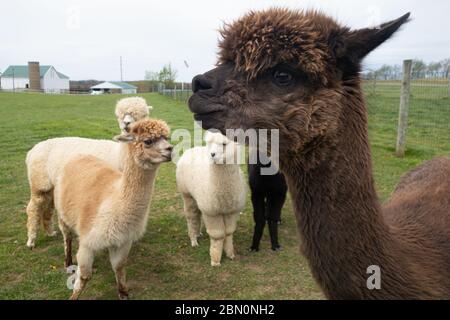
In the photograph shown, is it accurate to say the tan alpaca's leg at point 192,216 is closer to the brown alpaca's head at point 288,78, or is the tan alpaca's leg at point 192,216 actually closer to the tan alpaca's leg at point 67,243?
the tan alpaca's leg at point 67,243

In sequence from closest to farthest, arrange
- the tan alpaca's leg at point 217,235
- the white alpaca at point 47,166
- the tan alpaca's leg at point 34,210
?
the tan alpaca's leg at point 217,235
the white alpaca at point 47,166
the tan alpaca's leg at point 34,210

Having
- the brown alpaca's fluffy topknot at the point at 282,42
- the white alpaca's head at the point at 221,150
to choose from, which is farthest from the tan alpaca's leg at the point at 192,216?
the brown alpaca's fluffy topknot at the point at 282,42

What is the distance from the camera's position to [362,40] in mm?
1587

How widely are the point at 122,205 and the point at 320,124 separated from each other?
2383mm

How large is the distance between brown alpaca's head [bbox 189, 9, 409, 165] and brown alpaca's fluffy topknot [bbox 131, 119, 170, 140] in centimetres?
189

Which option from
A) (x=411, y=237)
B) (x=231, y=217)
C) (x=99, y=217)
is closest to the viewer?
(x=411, y=237)

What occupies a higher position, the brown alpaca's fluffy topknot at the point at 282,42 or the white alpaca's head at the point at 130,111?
the brown alpaca's fluffy topknot at the point at 282,42

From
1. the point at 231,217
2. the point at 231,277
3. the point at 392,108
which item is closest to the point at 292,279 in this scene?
the point at 231,277

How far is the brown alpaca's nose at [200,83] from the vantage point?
1.78m

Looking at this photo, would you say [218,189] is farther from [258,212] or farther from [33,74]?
[33,74]

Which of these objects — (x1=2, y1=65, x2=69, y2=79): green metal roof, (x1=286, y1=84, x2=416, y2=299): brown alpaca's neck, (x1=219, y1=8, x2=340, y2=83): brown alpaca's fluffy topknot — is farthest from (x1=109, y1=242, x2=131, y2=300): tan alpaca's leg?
(x1=2, y1=65, x2=69, y2=79): green metal roof

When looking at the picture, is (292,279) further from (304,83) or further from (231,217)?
(304,83)

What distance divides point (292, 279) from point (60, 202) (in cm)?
274

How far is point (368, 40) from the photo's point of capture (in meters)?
1.58
